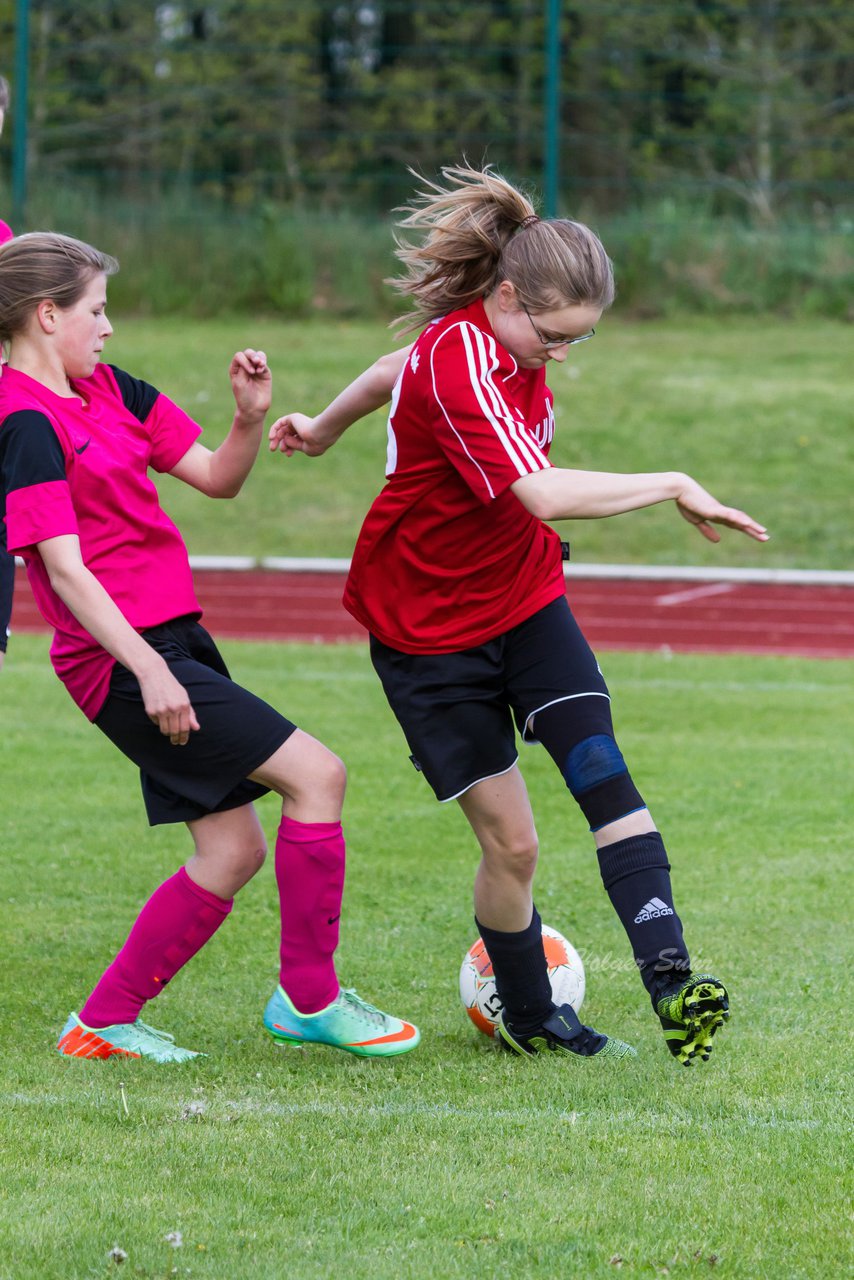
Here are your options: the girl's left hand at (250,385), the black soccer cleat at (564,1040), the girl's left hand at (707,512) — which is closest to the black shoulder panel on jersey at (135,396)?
the girl's left hand at (250,385)

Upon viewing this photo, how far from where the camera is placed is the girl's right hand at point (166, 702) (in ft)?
12.3

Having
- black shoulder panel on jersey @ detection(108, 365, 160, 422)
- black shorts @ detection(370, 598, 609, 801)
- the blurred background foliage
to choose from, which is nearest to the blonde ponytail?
black shoulder panel on jersey @ detection(108, 365, 160, 422)

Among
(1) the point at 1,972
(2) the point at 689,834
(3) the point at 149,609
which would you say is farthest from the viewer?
(2) the point at 689,834

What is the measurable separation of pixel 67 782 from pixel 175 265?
14.9m

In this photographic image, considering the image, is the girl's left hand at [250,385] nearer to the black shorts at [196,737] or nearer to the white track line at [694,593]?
the black shorts at [196,737]

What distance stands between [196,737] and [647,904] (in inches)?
41.7

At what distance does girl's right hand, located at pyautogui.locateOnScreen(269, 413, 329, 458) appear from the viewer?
4.48 metres

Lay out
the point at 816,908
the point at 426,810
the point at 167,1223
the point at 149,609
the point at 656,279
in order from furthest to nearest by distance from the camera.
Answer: the point at 656,279 < the point at 426,810 < the point at 816,908 < the point at 149,609 < the point at 167,1223

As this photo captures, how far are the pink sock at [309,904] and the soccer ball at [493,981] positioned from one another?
16.3 inches

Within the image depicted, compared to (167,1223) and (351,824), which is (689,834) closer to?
(351,824)

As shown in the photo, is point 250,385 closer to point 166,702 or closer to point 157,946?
point 166,702

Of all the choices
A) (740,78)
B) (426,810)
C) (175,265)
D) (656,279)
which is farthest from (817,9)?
(426,810)

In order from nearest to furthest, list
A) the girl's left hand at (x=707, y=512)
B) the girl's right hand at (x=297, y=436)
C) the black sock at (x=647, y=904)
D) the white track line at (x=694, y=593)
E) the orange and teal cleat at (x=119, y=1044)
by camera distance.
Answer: the girl's left hand at (x=707, y=512) → the black sock at (x=647, y=904) → the orange and teal cleat at (x=119, y=1044) → the girl's right hand at (x=297, y=436) → the white track line at (x=694, y=593)

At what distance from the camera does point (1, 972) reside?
4.82 meters
